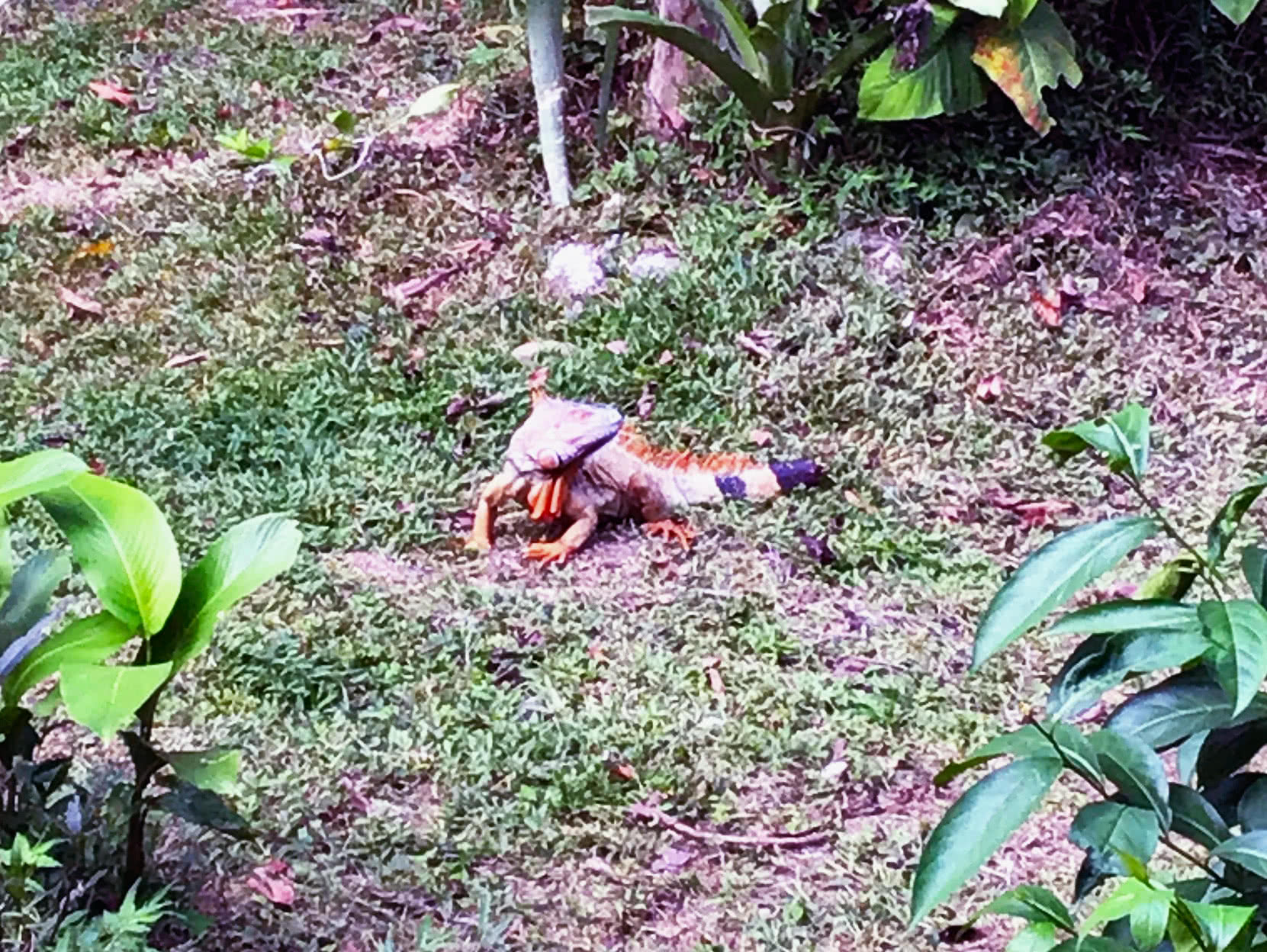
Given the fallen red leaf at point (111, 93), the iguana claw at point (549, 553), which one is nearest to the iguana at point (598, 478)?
the iguana claw at point (549, 553)

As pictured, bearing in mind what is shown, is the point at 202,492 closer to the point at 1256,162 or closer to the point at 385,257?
the point at 385,257

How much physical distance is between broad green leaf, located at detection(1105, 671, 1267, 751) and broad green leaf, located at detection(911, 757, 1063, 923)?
14 cm

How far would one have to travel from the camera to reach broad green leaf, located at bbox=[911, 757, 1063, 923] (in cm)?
122

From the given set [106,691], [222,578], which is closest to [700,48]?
[222,578]

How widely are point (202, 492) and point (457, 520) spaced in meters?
0.62

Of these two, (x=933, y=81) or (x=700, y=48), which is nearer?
→ (x=933, y=81)

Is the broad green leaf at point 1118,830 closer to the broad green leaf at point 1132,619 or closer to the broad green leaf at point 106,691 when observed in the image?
the broad green leaf at point 1132,619

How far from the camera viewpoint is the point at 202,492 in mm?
3580

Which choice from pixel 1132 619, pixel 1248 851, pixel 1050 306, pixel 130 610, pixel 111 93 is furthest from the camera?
pixel 111 93

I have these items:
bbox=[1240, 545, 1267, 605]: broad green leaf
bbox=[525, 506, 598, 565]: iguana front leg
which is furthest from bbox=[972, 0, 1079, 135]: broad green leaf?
bbox=[1240, 545, 1267, 605]: broad green leaf

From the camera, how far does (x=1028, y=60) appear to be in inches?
163

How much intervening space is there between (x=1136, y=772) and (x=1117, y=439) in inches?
13.6

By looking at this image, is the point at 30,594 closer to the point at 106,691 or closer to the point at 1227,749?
the point at 106,691

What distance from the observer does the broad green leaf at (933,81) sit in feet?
13.8
